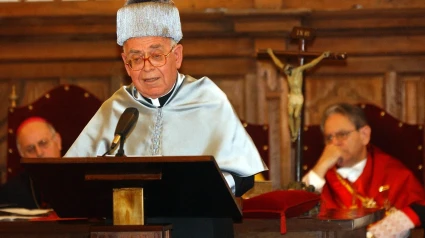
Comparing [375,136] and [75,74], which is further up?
[75,74]

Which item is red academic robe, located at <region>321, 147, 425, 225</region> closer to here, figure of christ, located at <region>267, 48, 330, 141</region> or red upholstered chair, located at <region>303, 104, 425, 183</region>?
red upholstered chair, located at <region>303, 104, 425, 183</region>

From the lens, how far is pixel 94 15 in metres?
6.16

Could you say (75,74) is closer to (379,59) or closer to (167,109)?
(379,59)

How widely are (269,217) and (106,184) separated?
Result: 56.0 inches

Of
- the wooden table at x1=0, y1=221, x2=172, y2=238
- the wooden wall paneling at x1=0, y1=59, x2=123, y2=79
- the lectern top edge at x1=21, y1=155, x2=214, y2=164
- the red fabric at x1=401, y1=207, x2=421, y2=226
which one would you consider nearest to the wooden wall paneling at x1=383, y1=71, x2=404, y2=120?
the red fabric at x1=401, y1=207, x2=421, y2=226

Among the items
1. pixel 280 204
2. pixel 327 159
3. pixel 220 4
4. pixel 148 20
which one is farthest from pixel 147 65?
pixel 220 4

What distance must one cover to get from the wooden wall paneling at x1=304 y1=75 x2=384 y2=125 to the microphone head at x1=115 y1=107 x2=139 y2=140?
3.32m

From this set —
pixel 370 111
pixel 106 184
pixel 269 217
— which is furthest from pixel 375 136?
pixel 106 184

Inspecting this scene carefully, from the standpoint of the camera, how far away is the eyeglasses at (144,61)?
11.0 ft

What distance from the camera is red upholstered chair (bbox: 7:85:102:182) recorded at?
6.14 meters

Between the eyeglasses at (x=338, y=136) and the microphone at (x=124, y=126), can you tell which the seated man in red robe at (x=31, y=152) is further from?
the microphone at (x=124, y=126)

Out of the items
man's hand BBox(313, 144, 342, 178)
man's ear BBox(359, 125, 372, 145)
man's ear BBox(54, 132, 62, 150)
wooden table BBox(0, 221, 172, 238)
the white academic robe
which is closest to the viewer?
the white academic robe

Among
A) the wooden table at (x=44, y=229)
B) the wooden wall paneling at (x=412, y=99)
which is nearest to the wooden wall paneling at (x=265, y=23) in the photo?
the wooden wall paneling at (x=412, y=99)

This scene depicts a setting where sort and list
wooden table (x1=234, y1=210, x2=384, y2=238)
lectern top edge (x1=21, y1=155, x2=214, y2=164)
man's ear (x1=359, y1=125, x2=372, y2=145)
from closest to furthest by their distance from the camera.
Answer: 1. lectern top edge (x1=21, y1=155, x2=214, y2=164)
2. wooden table (x1=234, y1=210, x2=384, y2=238)
3. man's ear (x1=359, y1=125, x2=372, y2=145)
